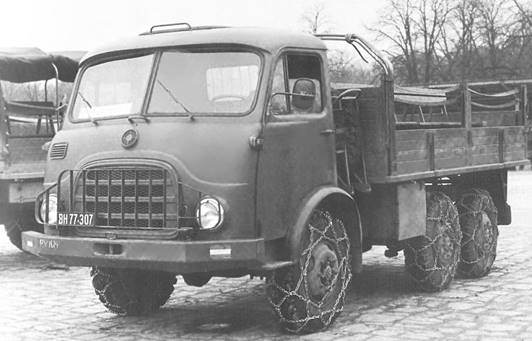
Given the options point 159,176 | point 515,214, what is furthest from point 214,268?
point 515,214

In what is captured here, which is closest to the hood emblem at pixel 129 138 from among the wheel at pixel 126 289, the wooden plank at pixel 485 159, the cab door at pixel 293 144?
the cab door at pixel 293 144

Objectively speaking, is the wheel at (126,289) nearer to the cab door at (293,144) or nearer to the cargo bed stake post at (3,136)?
the cab door at (293,144)

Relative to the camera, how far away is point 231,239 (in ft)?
21.3

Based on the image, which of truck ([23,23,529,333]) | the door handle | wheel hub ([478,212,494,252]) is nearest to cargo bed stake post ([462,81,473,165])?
wheel hub ([478,212,494,252])

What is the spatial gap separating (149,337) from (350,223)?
1.89 m

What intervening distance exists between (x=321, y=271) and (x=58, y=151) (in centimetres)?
225

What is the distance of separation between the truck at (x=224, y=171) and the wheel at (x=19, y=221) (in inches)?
152

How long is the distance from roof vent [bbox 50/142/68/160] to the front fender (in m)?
1.88

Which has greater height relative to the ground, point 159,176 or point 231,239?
point 159,176

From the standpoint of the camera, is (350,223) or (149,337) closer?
(149,337)

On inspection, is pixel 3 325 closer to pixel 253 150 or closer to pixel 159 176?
pixel 159 176

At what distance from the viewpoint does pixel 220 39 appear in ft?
23.2

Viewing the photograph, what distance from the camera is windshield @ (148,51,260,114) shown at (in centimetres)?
696

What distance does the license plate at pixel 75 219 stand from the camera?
22.6ft
